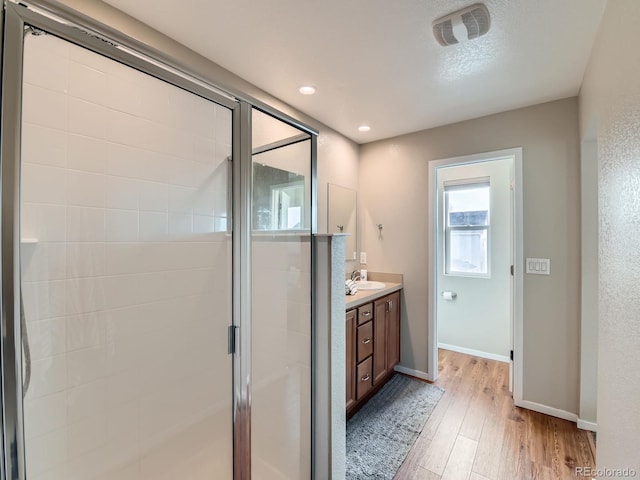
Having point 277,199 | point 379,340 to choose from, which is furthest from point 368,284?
point 277,199

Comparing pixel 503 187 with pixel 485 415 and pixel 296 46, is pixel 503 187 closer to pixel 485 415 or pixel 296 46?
pixel 485 415

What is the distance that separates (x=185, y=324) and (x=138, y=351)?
0.66 ft

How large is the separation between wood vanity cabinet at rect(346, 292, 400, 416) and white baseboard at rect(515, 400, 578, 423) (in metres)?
1.09

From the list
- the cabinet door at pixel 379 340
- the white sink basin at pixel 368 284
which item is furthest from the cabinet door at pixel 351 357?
the white sink basin at pixel 368 284

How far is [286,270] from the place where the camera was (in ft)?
4.80

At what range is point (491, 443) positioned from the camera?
1.98 meters

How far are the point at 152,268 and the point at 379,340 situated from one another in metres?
2.00

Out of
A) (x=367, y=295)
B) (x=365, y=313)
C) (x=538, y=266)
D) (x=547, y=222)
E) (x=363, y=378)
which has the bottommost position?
(x=363, y=378)

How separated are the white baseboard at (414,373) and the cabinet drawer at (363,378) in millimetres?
707

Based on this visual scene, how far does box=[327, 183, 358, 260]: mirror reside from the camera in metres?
2.94

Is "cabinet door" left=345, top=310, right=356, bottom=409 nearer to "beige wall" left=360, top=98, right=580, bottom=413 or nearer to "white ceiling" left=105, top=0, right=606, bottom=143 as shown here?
"beige wall" left=360, top=98, right=580, bottom=413

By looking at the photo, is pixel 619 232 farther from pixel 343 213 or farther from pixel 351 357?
pixel 343 213

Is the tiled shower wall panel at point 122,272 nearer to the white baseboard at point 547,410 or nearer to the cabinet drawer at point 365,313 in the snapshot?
the cabinet drawer at point 365,313

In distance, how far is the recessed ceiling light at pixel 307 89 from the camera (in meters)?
2.15
